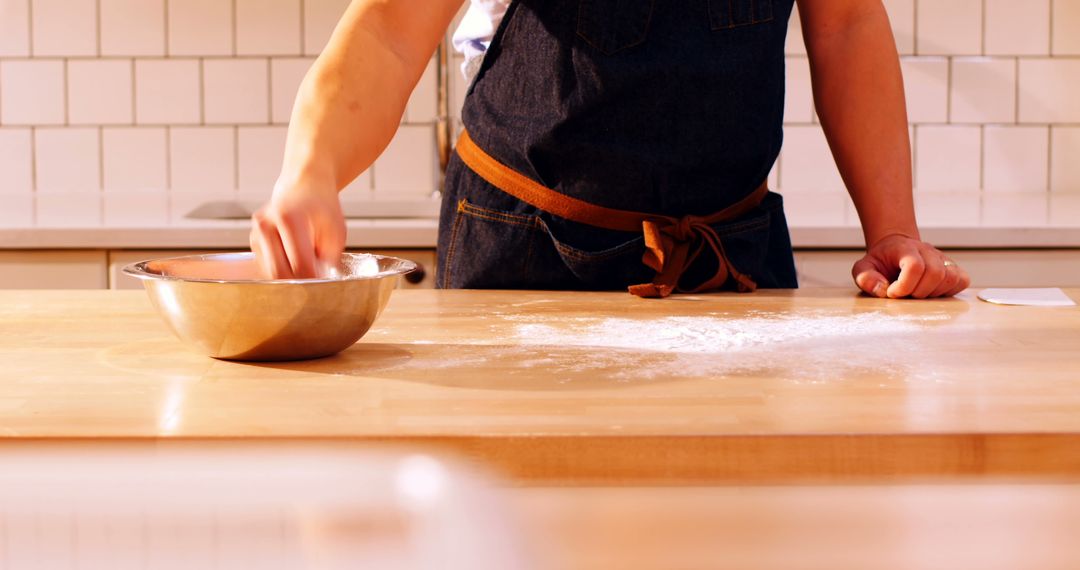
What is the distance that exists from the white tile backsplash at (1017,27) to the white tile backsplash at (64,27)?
1.70 metres

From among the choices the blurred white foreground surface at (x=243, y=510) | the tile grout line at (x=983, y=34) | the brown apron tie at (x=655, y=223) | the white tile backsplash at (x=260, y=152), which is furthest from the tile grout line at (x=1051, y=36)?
the blurred white foreground surface at (x=243, y=510)

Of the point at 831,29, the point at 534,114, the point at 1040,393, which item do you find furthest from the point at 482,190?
the point at 1040,393

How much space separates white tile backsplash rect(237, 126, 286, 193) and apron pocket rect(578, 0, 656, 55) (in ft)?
3.92

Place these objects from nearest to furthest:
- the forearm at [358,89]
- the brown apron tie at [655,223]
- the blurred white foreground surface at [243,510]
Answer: the blurred white foreground surface at [243,510], the forearm at [358,89], the brown apron tie at [655,223]

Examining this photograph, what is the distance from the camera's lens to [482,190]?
1.27 m

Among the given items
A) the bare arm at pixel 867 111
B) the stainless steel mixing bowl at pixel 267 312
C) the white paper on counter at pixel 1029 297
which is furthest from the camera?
the bare arm at pixel 867 111

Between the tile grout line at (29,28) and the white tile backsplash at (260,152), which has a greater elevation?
the tile grout line at (29,28)

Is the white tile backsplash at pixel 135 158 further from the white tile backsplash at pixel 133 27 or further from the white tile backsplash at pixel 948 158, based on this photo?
the white tile backsplash at pixel 948 158

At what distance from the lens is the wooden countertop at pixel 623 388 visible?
587mm

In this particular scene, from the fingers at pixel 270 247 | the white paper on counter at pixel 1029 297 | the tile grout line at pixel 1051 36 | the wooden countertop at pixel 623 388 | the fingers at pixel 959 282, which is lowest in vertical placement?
the wooden countertop at pixel 623 388

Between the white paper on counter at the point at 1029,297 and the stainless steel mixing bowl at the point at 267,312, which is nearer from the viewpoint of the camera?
the stainless steel mixing bowl at the point at 267,312

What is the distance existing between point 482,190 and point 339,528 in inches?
29.0

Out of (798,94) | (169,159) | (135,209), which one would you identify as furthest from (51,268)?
(798,94)

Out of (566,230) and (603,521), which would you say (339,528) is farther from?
(566,230)
